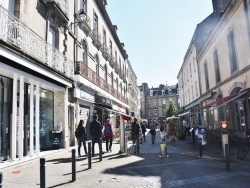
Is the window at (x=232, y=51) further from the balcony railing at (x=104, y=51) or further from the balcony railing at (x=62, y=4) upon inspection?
the balcony railing at (x=104, y=51)

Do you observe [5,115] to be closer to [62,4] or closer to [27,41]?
[27,41]

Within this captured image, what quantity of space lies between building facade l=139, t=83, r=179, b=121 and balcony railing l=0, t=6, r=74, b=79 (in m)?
62.4

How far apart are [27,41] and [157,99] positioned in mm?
66706

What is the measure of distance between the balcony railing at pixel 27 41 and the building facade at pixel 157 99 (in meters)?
62.4

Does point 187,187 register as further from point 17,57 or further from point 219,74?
point 219,74

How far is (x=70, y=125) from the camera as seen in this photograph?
45.9 feet

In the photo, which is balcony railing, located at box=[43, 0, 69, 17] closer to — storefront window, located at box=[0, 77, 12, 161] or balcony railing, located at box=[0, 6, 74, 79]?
balcony railing, located at box=[0, 6, 74, 79]

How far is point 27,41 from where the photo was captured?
9.15 metres

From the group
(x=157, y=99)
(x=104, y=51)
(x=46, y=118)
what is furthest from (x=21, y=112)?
(x=157, y=99)

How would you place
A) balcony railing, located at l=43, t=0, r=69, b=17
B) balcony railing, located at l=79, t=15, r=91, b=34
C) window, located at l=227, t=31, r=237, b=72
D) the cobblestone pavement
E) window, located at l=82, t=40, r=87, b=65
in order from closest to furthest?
the cobblestone pavement → balcony railing, located at l=43, t=0, r=69, b=17 → window, located at l=227, t=31, r=237, b=72 → balcony railing, located at l=79, t=15, r=91, b=34 → window, located at l=82, t=40, r=87, b=65

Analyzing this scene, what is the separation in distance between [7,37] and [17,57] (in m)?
0.89

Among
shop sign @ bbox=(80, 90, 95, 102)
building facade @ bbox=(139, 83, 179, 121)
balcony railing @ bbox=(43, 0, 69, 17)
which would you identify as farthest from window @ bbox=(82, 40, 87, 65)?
building facade @ bbox=(139, 83, 179, 121)

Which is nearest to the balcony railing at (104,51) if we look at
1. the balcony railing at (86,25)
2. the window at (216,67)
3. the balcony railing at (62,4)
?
the balcony railing at (86,25)

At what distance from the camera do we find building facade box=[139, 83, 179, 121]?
73.1m
